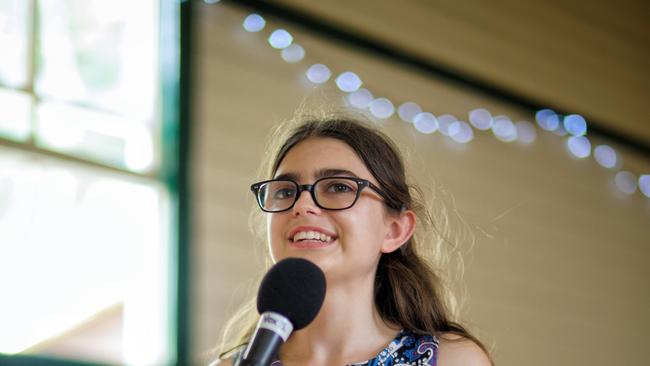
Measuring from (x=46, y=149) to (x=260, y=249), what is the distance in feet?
2.80

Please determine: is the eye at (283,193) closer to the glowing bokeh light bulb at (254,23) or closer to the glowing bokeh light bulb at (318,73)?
the glowing bokeh light bulb at (254,23)

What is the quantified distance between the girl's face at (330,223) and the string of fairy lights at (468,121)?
6.91 ft

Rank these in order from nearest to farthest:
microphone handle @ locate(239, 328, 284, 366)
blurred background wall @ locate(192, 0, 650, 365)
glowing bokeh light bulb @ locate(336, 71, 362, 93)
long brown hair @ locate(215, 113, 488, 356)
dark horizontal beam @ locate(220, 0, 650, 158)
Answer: microphone handle @ locate(239, 328, 284, 366) < long brown hair @ locate(215, 113, 488, 356) < blurred background wall @ locate(192, 0, 650, 365) < dark horizontal beam @ locate(220, 0, 650, 158) < glowing bokeh light bulb @ locate(336, 71, 362, 93)

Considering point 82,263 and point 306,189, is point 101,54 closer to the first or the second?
point 82,263

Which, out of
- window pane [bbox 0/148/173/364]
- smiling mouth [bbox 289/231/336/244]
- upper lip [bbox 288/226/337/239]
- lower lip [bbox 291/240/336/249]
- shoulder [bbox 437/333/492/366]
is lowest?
shoulder [bbox 437/333/492/366]

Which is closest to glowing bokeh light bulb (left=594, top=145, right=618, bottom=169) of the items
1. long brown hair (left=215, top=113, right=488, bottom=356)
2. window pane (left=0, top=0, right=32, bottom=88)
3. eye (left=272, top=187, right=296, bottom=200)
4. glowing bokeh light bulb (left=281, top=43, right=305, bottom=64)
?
glowing bokeh light bulb (left=281, top=43, right=305, bottom=64)

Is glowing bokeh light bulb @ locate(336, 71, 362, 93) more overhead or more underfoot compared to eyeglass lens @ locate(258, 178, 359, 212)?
more overhead

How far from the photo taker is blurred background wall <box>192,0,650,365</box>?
13.0 ft

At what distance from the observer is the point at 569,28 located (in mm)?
5551

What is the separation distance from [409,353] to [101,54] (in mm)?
2116

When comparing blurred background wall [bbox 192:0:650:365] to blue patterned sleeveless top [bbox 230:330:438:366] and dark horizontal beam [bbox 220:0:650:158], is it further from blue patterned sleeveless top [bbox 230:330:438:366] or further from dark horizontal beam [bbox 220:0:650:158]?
blue patterned sleeveless top [bbox 230:330:438:366]

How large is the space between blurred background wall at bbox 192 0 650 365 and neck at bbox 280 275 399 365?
5.73ft

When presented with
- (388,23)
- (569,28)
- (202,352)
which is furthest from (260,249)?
(569,28)

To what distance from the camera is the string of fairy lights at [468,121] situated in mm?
4281
